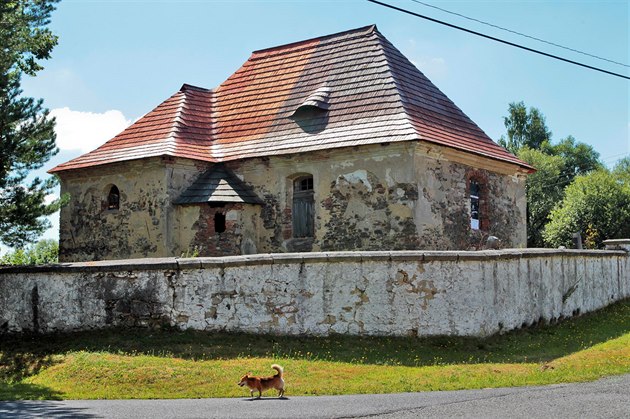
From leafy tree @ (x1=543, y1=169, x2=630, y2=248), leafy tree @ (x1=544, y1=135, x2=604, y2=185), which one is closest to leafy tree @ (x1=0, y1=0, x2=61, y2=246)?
leafy tree @ (x1=543, y1=169, x2=630, y2=248)

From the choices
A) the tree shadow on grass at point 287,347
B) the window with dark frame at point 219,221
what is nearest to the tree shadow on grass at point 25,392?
the tree shadow on grass at point 287,347

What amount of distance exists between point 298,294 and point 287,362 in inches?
77.4

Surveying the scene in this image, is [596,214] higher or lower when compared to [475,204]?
higher

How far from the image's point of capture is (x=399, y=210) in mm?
23578

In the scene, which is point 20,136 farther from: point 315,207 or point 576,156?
point 576,156

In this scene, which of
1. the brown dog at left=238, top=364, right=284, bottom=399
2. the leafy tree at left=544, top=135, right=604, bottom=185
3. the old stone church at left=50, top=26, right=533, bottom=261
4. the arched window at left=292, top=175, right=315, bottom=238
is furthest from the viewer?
the leafy tree at left=544, top=135, right=604, bottom=185

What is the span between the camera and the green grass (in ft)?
47.0

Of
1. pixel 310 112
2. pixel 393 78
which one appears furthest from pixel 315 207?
pixel 393 78

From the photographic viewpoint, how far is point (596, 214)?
159 feet

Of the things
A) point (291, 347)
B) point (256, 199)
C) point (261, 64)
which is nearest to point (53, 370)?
point (291, 347)

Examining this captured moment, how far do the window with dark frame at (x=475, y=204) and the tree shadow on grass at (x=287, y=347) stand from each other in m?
8.07

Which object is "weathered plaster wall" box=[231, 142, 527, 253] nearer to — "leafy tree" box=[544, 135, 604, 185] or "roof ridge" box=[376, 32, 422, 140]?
"roof ridge" box=[376, 32, 422, 140]

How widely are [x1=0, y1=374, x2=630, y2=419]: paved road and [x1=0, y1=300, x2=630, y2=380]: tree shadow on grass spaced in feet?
9.52

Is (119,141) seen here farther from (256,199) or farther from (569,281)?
(569,281)
